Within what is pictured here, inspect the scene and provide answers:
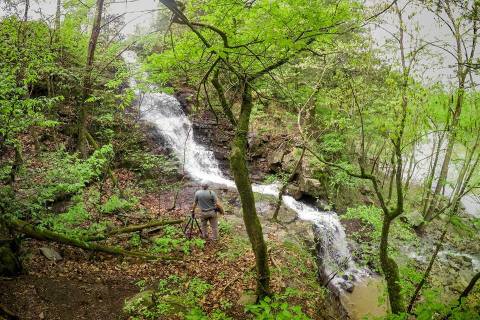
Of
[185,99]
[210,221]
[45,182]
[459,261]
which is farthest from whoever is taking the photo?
[185,99]

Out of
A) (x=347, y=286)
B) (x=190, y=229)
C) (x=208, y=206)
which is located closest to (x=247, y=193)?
(x=208, y=206)

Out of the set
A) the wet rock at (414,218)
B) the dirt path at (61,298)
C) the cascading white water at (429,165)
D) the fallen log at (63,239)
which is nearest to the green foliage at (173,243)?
the fallen log at (63,239)

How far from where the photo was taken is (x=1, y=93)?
18.6ft

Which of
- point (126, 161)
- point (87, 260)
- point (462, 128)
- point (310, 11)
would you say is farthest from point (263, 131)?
point (310, 11)

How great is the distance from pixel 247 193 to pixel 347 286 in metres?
6.97

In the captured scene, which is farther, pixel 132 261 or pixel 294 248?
pixel 294 248

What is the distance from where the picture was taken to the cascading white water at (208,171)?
12.3 metres

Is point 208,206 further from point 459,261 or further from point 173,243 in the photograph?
point 459,261

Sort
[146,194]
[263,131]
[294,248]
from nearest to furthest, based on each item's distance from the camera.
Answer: [294,248] → [146,194] → [263,131]

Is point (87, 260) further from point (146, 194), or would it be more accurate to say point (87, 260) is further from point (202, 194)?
point (146, 194)

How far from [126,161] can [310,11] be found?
11938mm

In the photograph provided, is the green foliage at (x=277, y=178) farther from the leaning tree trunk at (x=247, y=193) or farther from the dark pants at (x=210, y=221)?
the leaning tree trunk at (x=247, y=193)

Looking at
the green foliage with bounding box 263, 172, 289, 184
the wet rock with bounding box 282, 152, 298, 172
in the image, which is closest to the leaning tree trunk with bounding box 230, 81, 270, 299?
the green foliage with bounding box 263, 172, 289, 184

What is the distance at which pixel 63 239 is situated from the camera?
6.96 meters
